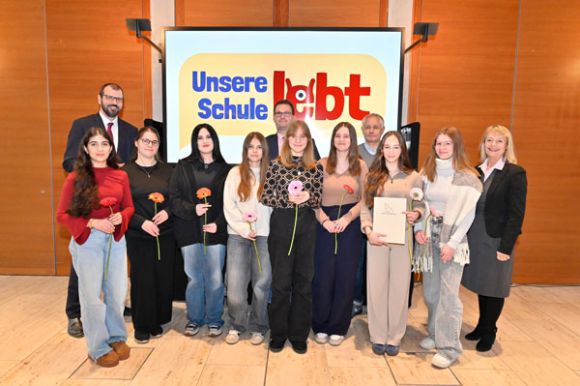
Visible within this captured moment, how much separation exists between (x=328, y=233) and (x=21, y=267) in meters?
3.87

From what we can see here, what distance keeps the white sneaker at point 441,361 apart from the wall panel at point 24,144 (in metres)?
4.26

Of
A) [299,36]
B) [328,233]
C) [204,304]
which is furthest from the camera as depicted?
[299,36]

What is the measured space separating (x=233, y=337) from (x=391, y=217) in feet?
4.79

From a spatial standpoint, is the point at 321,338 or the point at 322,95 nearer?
the point at 321,338

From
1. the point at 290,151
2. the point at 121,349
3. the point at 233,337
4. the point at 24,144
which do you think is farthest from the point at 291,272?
the point at 24,144

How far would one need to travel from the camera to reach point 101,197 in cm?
251

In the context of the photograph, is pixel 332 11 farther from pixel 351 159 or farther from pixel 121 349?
pixel 121 349

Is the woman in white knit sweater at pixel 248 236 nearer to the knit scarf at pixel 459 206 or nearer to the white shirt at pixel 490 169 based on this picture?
the knit scarf at pixel 459 206

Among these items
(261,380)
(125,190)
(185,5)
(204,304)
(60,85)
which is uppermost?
(185,5)

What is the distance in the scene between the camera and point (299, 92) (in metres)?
4.31

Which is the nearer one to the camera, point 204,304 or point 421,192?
point 421,192

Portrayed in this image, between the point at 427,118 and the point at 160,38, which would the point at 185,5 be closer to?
the point at 160,38

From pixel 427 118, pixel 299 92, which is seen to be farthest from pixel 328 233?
pixel 427 118

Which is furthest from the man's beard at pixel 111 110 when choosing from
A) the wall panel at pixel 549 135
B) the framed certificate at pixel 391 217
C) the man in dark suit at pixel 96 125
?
the wall panel at pixel 549 135
